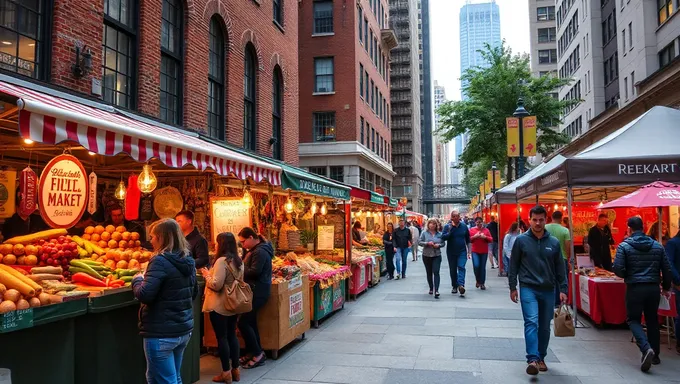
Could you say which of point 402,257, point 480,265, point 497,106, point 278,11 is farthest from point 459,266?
Result: point 497,106

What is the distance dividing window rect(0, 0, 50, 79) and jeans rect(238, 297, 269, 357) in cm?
508

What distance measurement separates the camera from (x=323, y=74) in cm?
3391

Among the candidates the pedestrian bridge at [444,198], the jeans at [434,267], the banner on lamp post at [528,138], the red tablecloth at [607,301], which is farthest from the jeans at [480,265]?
the pedestrian bridge at [444,198]

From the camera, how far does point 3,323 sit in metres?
3.87

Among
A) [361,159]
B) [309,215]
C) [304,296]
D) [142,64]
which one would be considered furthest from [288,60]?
[361,159]

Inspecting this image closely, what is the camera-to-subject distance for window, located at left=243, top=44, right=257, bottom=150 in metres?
16.5

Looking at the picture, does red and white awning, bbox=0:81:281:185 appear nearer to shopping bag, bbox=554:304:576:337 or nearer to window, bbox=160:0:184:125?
shopping bag, bbox=554:304:576:337

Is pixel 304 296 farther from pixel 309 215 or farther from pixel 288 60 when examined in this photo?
pixel 288 60

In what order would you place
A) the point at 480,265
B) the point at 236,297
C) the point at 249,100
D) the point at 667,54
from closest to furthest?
the point at 236,297 → the point at 480,265 → the point at 249,100 → the point at 667,54

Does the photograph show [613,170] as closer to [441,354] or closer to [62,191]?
[441,354]

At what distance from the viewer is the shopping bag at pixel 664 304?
25.0ft

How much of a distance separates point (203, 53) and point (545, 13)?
76.9 m

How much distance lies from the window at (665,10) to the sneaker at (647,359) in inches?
896

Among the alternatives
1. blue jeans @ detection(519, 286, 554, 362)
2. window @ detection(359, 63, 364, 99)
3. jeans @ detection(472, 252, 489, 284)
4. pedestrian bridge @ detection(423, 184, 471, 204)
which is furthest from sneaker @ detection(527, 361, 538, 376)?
pedestrian bridge @ detection(423, 184, 471, 204)
